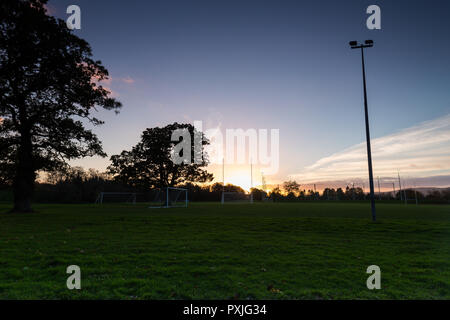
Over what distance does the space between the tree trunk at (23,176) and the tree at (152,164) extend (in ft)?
68.2

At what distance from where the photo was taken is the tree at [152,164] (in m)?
42.9

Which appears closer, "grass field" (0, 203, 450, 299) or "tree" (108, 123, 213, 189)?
"grass field" (0, 203, 450, 299)

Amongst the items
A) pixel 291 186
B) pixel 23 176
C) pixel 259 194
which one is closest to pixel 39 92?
pixel 23 176

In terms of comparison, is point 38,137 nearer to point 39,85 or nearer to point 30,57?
→ point 39,85

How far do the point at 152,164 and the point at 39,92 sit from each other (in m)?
22.6

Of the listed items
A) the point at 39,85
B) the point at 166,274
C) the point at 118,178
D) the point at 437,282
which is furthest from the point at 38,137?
the point at 437,282

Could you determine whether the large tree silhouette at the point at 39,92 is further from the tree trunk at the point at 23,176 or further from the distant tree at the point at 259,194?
the distant tree at the point at 259,194

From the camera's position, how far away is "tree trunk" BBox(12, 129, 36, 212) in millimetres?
21516

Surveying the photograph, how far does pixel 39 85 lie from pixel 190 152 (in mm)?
26004

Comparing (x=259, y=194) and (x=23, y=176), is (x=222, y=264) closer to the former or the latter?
(x=23, y=176)

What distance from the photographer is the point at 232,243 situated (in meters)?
9.00

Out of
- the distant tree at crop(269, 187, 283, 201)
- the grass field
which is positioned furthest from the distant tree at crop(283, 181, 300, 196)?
the grass field

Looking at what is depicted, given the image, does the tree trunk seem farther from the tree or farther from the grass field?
the tree

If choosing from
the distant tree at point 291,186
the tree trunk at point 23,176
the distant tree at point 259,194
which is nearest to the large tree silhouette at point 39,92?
the tree trunk at point 23,176
